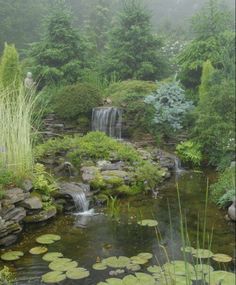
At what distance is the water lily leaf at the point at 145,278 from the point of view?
3053 mm

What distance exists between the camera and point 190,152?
7.44 metres

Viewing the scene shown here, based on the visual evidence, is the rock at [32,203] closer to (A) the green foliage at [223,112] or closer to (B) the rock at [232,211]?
(A) the green foliage at [223,112]

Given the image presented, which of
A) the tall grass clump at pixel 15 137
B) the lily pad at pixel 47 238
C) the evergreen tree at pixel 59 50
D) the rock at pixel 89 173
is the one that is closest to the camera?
the lily pad at pixel 47 238

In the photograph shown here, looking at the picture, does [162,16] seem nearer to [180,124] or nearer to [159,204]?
[180,124]

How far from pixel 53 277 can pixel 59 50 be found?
26.2 feet

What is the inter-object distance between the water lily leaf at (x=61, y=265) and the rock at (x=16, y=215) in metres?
0.86

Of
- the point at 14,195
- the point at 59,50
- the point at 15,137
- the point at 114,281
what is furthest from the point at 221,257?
the point at 59,50

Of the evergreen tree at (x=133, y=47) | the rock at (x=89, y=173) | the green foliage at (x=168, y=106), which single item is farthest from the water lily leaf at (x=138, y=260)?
the evergreen tree at (x=133, y=47)

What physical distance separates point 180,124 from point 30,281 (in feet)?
19.5

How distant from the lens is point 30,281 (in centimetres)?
322

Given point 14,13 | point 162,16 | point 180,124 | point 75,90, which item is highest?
point 162,16

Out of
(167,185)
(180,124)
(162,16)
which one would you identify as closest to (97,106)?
(180,124)

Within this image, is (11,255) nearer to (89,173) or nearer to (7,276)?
(7,276)

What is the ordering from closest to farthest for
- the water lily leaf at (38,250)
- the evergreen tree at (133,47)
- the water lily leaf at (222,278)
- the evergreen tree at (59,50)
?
1. the water lily leaf at (222,278)
2. the water lily leaf at (38,250)
3. the evergreen tree at (59,50)
4. the evergreen tree at (133,47)
